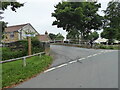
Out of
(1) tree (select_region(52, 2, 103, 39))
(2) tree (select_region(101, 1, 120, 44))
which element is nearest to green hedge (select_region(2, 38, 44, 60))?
(1) tree (select_region(52, 2, 103, 39))

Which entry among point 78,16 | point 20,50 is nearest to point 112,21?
point 78,16

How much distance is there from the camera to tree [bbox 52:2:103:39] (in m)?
28.5

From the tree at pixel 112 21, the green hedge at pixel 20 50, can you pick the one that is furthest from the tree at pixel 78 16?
the green hedge at pixel 20 50

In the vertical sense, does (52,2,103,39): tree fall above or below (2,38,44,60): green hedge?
above

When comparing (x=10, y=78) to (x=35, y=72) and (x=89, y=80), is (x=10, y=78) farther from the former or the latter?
(x=89, y=80)

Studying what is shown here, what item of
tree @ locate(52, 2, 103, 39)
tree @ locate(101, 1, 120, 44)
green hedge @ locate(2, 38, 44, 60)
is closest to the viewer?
green hedge @ locate(2, 38, 44, 60)

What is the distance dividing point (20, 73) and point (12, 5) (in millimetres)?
9968

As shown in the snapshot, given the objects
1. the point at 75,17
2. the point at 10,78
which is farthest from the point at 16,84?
the point at 75,17

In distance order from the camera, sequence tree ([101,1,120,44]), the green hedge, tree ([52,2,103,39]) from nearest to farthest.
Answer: the green hedge
tree ([52,2,103,39])
tree ([101,1,120,44])

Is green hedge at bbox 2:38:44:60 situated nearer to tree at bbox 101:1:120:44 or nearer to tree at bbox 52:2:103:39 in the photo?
tree at bbox 52:2:103:39

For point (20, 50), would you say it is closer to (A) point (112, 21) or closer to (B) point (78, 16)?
(B) point (78, 16)

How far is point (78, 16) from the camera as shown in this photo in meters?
28.6

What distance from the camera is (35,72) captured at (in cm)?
823

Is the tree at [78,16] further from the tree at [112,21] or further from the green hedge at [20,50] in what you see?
the green hedge at [20,50]
